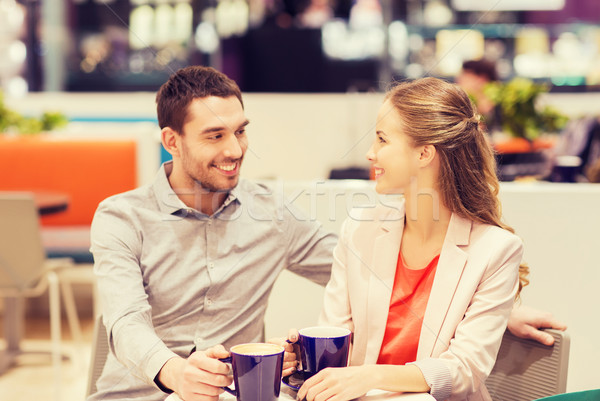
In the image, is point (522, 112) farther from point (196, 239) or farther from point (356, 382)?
point (356, 382)

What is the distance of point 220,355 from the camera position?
118 cm

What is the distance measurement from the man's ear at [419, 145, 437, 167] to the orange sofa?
307 cm

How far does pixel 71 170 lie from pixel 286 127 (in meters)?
1.93

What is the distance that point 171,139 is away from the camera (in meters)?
1.73

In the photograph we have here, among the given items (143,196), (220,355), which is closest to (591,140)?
(143,196)

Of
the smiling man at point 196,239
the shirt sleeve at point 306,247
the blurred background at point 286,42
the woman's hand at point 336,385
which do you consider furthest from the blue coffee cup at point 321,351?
the blurred background at point 286,42

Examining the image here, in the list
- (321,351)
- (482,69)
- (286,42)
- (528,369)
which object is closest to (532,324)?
(528,369)

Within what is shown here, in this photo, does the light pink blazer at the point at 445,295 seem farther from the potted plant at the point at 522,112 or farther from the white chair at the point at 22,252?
the potted plant at the point at 522,112

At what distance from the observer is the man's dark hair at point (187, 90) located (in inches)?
65.4

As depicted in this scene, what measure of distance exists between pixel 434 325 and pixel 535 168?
2.79 meters

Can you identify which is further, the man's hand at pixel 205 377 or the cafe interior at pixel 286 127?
the cafe interior at pixel 286 127

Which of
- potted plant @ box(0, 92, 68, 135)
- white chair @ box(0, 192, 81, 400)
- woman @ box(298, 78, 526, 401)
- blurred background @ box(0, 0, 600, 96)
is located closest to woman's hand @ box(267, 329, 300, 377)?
woman @ box(298, 78, 526, 401)

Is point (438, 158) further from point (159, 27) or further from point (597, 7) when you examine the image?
point (597, 7)

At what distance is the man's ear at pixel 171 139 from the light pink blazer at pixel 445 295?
47 centimetres
